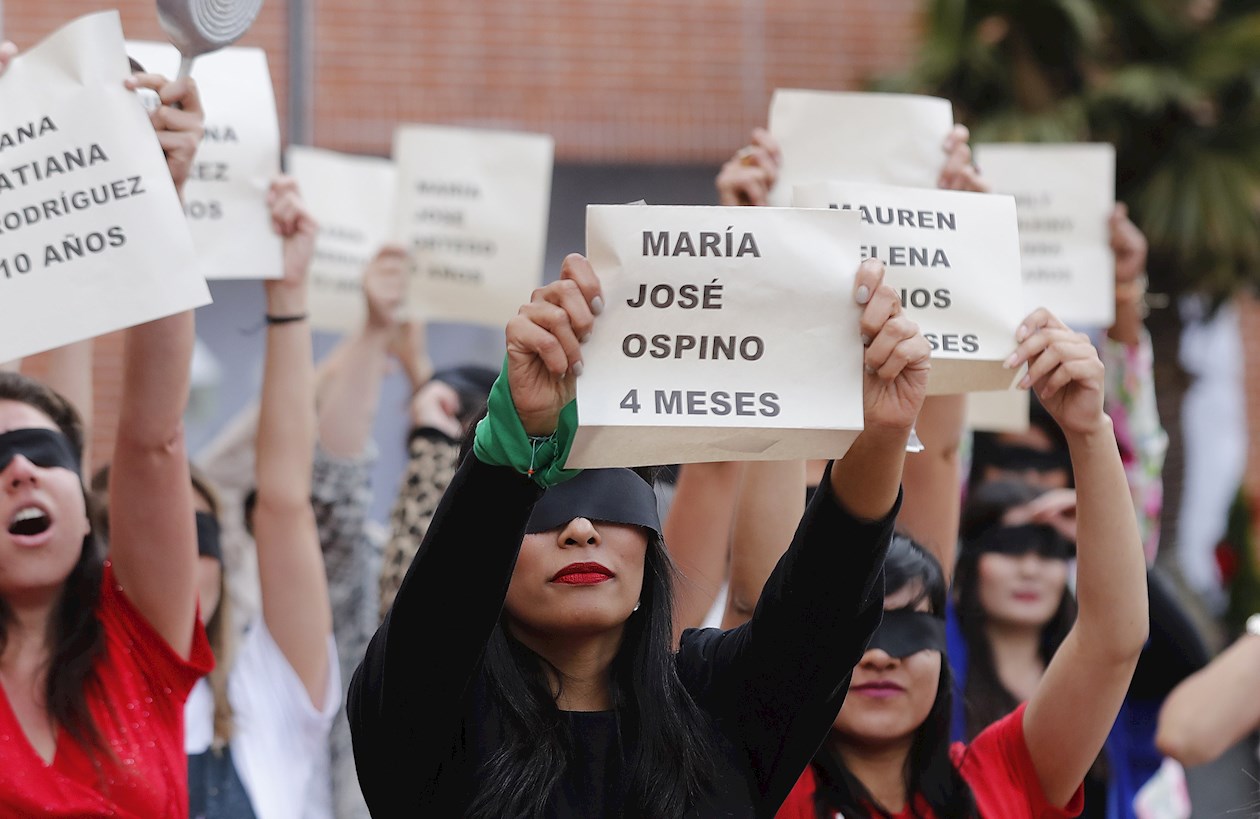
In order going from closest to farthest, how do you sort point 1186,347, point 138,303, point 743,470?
point 138,303
point 743,470
point 1186,347

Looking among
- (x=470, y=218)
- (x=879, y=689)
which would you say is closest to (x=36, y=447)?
(x=879, y=689)

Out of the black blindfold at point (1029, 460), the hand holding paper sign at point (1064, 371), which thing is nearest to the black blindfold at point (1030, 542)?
the black blindfold at point (1029, 460)

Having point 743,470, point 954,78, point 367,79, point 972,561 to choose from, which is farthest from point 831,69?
point 743,470

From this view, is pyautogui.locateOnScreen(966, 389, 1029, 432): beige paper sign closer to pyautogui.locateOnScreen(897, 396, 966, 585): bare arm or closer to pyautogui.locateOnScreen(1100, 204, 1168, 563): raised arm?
pyautogui.locateOnScreen(1100, 204, 1168, 563): raised arm

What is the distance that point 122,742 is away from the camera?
2.73m

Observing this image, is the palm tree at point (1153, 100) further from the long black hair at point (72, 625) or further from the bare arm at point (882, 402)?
the bare arm at point (882, 402)

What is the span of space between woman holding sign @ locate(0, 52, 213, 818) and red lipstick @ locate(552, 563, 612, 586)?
34.0 inches

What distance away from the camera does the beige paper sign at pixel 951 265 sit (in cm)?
269

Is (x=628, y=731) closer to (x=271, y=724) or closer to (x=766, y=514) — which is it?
(x=766, y=514)

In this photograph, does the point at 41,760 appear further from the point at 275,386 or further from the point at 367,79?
the point at 367,79

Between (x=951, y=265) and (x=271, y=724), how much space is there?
1779 mm

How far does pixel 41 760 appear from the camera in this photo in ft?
8.76

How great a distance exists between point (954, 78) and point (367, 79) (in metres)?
3.25

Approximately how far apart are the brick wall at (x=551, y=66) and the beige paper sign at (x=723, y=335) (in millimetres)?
7496
